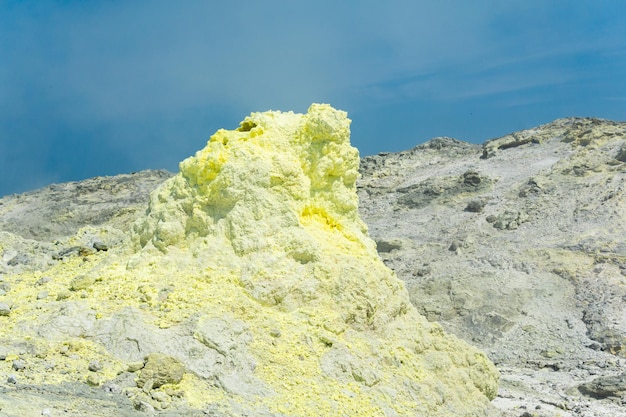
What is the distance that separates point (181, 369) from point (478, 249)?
778 inches

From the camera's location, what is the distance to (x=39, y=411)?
5.01m

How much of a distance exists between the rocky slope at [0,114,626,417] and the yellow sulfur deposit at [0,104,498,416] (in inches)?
21.8

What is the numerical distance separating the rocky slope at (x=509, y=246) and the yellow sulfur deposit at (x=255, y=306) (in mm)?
554

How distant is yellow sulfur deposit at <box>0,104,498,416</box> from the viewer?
6398mm

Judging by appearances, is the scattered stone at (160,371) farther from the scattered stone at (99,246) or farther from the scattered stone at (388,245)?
the scattered stone at (388,245)

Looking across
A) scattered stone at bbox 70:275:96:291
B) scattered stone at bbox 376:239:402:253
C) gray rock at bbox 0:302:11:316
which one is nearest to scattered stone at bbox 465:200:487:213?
scattered stone at bbox 376:239:402:253

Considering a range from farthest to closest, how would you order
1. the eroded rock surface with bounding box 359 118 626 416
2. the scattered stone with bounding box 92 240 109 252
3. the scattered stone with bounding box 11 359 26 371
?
1. the eroded rock surface with bounding box 359 118 626 416
2. the scattered stone with bounding box 92 240 109 252
3. the scattered stone with bounding box 11 359 26 371

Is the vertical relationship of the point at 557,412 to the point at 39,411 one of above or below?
above

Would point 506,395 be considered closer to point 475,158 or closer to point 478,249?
point 478,249

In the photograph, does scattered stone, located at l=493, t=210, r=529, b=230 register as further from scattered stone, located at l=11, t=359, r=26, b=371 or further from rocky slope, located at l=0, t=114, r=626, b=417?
scattered stone, located at l=11, t=359, r=26, b=371

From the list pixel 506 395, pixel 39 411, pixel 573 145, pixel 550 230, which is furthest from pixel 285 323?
pixel 573 145

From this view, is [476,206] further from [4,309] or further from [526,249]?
Result: [4,309]

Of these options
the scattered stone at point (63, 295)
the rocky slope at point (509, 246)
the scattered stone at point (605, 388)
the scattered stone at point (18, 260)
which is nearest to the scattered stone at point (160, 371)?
the rocky slope at point (509, 246)

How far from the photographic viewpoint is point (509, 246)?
82.5ft
